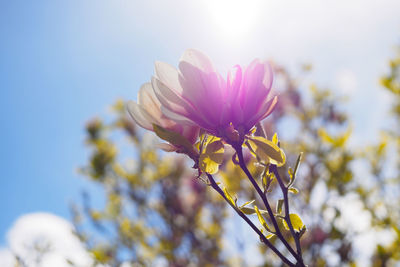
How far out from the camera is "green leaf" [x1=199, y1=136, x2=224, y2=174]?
548 millimetres

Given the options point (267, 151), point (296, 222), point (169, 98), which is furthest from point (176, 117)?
point (296, 222)

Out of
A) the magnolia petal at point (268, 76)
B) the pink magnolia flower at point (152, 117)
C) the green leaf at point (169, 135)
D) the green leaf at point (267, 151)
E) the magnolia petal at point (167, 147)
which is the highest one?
the magnolia petal at point (268, 76)

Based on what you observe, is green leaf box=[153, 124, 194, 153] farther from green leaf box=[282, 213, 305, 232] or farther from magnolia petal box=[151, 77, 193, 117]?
green leaf box=[282, 213, 305, 232]

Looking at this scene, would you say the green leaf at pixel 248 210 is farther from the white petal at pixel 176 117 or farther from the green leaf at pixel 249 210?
the white petal at pixel 176 117

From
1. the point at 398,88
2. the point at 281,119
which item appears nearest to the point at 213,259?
the point at 281,119

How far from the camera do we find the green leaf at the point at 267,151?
21.1 inches

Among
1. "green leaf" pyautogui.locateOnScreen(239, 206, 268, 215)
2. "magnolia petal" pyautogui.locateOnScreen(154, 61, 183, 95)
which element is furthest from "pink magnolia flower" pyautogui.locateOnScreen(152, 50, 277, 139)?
"green leaf" pyautogui.locateOnScreen(239, 206, 268, 215)

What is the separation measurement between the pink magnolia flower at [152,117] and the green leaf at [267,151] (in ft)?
0.37

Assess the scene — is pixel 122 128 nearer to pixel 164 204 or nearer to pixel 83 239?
pixel 164 204

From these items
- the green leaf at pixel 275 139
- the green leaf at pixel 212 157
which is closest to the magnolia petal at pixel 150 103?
the green leaf at pixel 212 157

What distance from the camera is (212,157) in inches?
21.9

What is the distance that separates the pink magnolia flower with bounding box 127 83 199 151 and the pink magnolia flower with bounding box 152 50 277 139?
1.7 inches

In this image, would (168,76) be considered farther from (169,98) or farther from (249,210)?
(249,210)

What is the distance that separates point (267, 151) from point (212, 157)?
10cm
